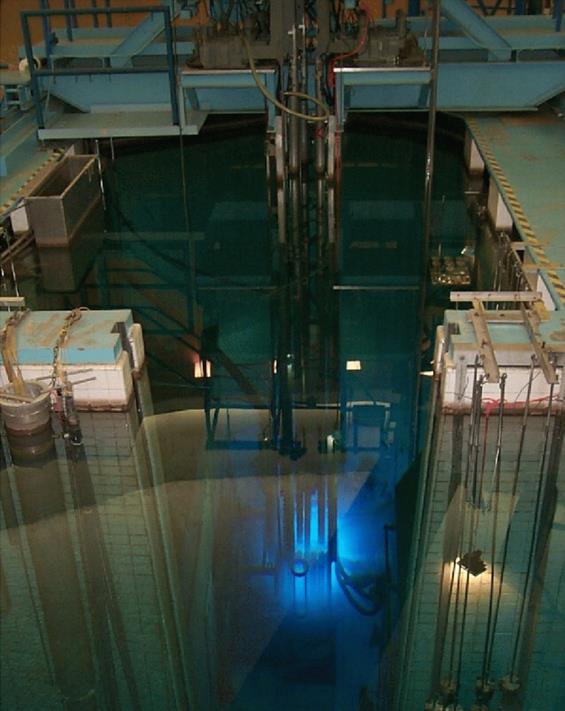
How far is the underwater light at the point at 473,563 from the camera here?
335 cm

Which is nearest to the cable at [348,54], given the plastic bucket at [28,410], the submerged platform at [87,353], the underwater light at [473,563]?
the submerged platform at [87,353]

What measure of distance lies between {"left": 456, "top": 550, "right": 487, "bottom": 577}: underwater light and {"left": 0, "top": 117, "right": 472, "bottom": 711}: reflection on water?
9.6 inches

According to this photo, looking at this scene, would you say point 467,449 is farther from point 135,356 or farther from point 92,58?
point 92,58

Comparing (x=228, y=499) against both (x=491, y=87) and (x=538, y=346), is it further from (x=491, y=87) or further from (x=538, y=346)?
(x=491, y=87)

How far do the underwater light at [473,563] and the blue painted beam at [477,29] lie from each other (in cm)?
596

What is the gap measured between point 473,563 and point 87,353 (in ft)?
7.18

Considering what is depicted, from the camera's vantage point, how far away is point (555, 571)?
334 centimetres

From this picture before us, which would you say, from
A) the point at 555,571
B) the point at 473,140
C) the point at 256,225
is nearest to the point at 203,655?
the point at 555,571

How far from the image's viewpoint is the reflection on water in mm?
2945

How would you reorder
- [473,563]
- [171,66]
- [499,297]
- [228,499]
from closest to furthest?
[473,563] < [228,499] < [499,297] < [171,66]

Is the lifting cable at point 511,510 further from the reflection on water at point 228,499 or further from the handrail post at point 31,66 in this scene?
the handrail post at point 31,66

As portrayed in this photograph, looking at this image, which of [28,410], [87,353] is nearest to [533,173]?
[87,353]

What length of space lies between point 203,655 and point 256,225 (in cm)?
479

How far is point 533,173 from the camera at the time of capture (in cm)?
678
